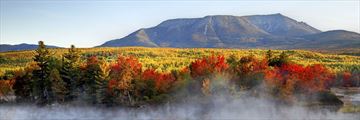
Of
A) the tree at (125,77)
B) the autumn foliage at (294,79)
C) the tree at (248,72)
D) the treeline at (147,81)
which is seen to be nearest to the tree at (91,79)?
the treeline at (147,81)

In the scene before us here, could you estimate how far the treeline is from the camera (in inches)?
2564

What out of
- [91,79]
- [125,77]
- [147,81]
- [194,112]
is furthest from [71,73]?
[194,112]

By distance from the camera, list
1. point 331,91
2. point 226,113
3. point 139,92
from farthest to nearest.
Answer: point 331,91 → point 139,92 → point 226,113

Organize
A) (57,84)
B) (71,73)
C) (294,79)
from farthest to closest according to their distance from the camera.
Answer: (71,73) < (57,84) < (294,79)

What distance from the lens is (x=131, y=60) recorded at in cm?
6775

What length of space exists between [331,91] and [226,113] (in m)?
21.4

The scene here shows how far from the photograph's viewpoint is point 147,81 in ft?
220

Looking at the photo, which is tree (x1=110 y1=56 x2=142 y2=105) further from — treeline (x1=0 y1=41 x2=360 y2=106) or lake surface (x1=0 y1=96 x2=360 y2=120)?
lake surface (x1=0 y1=96 x2=360 y2=120)

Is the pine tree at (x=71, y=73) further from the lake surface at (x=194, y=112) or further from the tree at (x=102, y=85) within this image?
the tree at (x=102, y=85)

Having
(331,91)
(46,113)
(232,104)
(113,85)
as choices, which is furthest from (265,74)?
(46,113)

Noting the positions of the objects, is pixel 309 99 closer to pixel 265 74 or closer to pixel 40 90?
pixel 265 74

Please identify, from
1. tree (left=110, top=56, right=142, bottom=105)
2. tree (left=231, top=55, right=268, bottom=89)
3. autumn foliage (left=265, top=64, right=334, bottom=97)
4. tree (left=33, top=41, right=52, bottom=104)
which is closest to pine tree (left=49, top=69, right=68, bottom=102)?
tree (left=33, top=41, right=52, bottom=104)

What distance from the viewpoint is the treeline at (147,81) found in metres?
65.1

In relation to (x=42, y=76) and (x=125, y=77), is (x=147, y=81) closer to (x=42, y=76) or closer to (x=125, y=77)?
(x=125, y=77)
